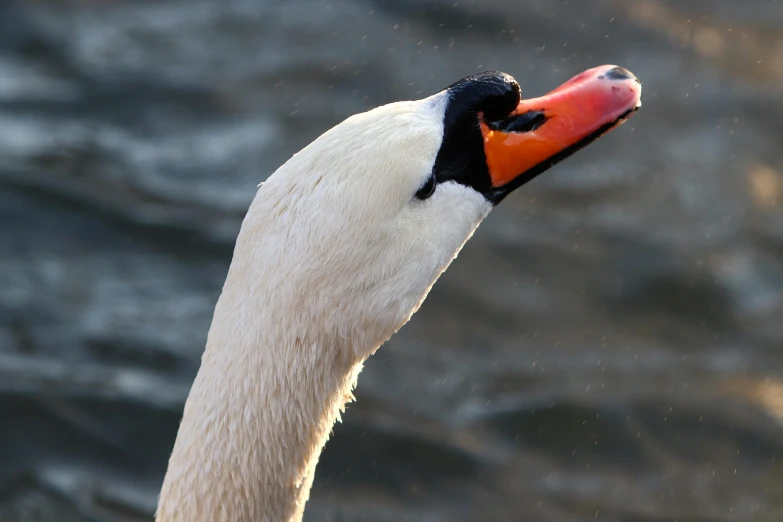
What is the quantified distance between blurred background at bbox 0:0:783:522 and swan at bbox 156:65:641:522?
2.35 m

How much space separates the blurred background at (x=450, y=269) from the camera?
6371 millimetres

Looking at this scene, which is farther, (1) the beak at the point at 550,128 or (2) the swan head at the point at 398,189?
(1) the beak at the point at 550,128

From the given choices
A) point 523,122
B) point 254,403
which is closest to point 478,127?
point 523,122

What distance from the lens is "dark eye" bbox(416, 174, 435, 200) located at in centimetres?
374

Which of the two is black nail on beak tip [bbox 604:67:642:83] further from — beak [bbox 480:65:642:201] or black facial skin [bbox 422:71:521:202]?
black facial skin [bbox 422:71:521:202]

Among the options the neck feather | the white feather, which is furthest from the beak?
the neck feather

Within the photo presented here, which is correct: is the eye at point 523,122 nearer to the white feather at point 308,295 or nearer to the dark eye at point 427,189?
the white feather at point 308,295

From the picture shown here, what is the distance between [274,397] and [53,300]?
359 cm

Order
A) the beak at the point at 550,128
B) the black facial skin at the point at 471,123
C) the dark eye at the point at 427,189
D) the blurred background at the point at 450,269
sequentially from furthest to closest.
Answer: the blurred background at the point at 450,269 < the beak at the point at 550,128 < the black facial skin at the point at 471,123 < the dark eye at the point at 427,189

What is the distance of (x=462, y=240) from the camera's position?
3.97 m

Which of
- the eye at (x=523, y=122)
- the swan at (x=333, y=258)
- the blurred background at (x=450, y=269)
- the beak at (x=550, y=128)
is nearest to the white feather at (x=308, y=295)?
the swan at (x=333, y=258)

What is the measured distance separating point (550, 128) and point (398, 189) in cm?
74

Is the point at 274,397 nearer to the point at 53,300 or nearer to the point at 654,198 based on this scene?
the point at 53,300

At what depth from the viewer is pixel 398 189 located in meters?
3.64
